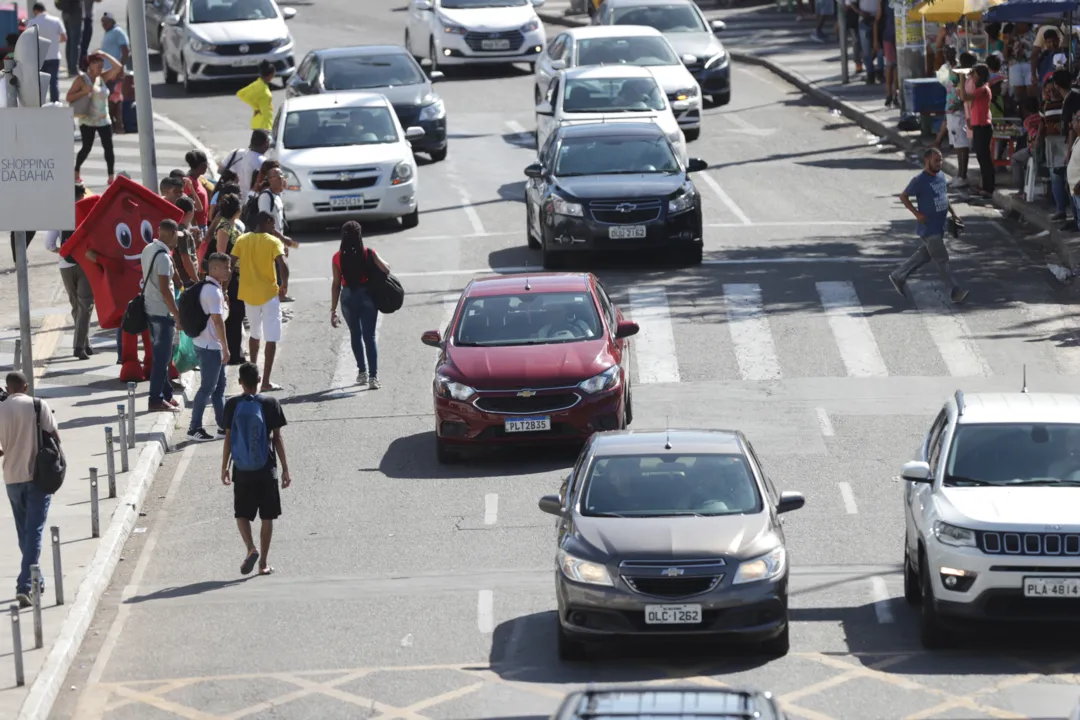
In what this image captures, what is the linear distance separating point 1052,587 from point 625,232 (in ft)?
43.5

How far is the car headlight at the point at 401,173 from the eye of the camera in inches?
1115

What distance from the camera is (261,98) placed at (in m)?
30.5

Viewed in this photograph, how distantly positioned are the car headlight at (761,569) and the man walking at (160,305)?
8423mm

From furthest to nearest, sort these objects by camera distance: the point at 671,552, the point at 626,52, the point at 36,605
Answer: the point at 626,52
the point at 36,605
the point at 671,552

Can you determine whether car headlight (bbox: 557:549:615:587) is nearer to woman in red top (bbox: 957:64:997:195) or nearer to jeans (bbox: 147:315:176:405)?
jeans (bbox: 147:315:176:405)

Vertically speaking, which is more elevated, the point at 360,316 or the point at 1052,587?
the point at 360,316

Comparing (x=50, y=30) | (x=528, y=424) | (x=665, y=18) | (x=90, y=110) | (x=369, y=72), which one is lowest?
(x=528, y=424)

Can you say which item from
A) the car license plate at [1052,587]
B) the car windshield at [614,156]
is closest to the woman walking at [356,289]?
Answer: the car windshield at [614,156]

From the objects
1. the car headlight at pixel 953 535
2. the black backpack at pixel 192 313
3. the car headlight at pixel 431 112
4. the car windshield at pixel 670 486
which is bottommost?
the car headlight at pixel 953 535

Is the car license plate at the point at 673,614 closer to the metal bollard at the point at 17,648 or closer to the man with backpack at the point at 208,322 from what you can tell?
the metal bollard at the point at 17,648

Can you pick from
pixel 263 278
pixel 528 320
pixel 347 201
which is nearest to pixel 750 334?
pixel 528 320

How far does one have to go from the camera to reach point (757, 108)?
1502 inches

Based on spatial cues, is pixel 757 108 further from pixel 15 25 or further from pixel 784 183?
pixel 15 25

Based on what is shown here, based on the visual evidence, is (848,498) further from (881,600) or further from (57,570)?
(57,570)
